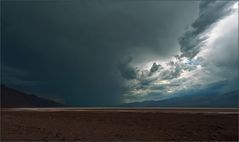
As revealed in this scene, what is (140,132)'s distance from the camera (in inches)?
922

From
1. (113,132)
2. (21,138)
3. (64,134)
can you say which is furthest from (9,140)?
(113,132)

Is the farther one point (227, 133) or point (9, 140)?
point (227, 133)

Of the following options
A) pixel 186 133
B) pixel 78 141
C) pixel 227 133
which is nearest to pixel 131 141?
pixel 78 141

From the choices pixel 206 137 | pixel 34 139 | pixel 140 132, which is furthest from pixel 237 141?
pixel 34 139

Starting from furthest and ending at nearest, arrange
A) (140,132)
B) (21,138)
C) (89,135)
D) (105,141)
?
(140,132)
(89,135)
(21,138)
(105,141)

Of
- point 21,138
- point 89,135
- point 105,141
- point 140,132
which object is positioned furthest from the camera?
point 140,132

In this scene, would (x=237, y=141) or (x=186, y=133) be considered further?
(x=186, y=133)

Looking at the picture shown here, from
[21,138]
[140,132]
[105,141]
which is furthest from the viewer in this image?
[140,132]

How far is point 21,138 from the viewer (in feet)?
66.3

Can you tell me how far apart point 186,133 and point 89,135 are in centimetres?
879

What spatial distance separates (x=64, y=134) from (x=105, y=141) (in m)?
5.36

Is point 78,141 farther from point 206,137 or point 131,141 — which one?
point 206,137

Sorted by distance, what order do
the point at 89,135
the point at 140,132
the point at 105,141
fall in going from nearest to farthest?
1. the point at 105,141
2. the point at 89,135
3. the point at 140,132

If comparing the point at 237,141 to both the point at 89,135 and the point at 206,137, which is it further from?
the point at 89,135
